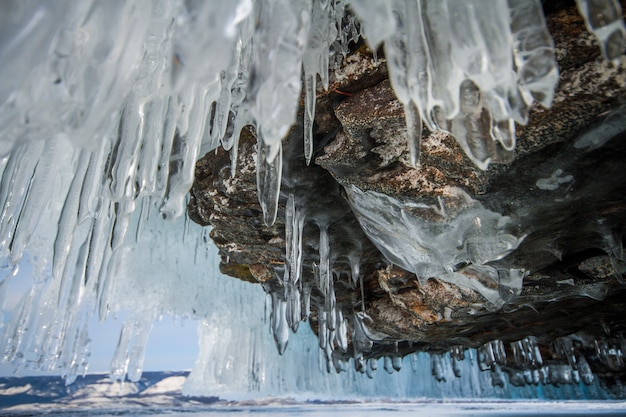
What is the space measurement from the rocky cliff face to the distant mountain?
12.9 meters

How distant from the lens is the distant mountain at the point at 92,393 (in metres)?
14.1

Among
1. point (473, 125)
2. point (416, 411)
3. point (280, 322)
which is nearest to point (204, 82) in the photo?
point (473, 125)

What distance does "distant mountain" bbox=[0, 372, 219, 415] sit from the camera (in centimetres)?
1406

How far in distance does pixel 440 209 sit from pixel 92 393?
20173mm

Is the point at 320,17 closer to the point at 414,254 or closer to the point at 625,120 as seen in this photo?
the point at 625,120

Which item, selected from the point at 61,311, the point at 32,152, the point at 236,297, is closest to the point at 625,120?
the point at 32,152

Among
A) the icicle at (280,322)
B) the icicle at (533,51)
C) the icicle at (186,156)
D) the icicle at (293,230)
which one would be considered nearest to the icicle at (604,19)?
the icicle at (533,51)

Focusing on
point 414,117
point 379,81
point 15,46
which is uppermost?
point 379,81

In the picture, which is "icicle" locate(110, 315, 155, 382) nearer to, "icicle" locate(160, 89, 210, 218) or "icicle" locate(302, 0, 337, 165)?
"icicle" locate(160, 89, 210, 218)

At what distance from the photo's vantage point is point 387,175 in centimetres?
211

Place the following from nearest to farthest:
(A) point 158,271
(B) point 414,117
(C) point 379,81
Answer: (B) point 414,117
(C) point 379,81
(A) point 158,271

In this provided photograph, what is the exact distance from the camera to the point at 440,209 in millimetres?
2217

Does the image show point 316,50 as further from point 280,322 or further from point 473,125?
point 280,322

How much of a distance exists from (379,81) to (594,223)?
1.81 metres
